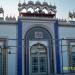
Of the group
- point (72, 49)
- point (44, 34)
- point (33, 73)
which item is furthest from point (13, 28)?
point (72, 49)

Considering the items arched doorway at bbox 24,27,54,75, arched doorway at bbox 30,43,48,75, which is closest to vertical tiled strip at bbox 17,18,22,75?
arched doorway at bbox 24,27,54,75

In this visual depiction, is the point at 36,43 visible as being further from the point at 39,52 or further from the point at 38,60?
the point at 38,60

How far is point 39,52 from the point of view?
21734 millimetres

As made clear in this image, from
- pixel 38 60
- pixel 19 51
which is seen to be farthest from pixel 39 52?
pixel 19 51

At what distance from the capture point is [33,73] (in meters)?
21.2

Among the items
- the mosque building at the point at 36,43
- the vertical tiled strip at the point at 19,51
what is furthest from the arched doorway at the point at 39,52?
the vertical tiled strip at the point at 19,51

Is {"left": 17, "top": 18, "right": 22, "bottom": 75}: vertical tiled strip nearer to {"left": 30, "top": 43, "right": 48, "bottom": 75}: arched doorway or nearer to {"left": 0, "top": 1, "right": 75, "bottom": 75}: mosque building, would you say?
{"left": 0, "top": 1, "right": 75, "bottom": 75}: mosque building

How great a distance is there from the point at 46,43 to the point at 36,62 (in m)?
2.14

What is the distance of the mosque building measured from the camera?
2078cm

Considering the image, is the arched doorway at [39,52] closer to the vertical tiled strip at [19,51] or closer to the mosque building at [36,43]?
the mosque building at [36,43]

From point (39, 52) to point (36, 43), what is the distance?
0.98 metres

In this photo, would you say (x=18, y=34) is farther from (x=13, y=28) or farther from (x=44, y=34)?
(x=44, y=34)

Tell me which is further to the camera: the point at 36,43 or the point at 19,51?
the point at 36,43

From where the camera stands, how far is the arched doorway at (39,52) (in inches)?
837
